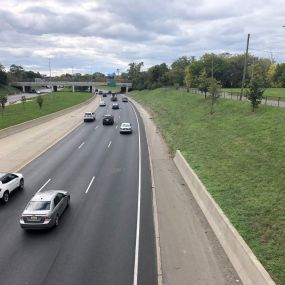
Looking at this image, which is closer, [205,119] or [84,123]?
[205,119]

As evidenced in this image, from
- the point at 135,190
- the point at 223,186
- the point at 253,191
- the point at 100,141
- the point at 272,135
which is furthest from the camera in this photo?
the point at 100,141

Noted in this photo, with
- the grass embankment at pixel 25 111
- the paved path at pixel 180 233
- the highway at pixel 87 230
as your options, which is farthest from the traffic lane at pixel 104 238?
the grass embankment at pixel 25 111

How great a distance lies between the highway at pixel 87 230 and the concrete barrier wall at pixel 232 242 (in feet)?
8.80

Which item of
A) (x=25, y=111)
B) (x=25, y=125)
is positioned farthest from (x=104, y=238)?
(x=25, y=111)

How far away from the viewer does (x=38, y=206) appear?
1761 centimetres

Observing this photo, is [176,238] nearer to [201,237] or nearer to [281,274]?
[201,237]

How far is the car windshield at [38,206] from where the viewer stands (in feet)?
57.3

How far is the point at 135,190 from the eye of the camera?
920 inches

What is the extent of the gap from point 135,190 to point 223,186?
5127 millimetres

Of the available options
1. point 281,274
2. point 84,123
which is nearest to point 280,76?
point 84,123

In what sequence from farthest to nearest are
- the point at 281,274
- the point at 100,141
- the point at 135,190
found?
the point at 100,141 < the point at 135,190 < the point at 281,274

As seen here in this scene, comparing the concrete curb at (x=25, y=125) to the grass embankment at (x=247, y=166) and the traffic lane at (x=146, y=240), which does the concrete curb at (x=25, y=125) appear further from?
the traffic lane at (x=146, y=240)

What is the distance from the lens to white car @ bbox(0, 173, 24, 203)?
68.5ft

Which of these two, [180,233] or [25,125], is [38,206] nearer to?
[180,233]
